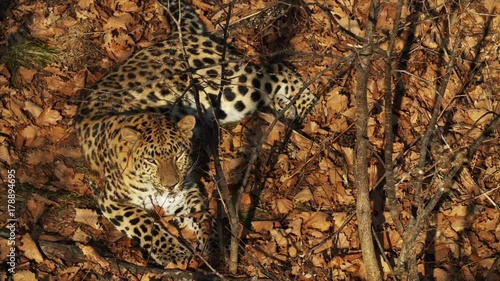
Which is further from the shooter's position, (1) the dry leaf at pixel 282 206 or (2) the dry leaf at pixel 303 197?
(2) the dry leaf at pixel 303 197

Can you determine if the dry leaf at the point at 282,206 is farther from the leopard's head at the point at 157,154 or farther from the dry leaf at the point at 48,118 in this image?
the dry leaf at the point at 48,118

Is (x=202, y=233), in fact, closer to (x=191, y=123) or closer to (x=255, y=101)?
(x=191, y=123)

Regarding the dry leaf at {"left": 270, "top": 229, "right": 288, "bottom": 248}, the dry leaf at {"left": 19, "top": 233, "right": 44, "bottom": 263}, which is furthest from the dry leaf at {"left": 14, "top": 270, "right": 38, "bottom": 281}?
the dry leaf at {"left": 270, "top": 229, "right": 288, "bottom": 248}

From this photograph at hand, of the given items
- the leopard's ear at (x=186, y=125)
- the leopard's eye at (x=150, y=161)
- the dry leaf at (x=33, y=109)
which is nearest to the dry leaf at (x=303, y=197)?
the leopard's ear at (x=186, y=125)

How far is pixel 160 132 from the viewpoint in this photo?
7.07 metres

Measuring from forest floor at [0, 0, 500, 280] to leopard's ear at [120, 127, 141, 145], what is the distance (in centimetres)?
77

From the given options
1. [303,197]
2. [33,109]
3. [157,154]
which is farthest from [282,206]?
[33,109]

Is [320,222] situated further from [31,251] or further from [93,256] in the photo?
[31,251]

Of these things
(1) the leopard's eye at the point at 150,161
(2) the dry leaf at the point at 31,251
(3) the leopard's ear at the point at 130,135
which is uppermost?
(3) the leopard's ear at the point at 130,135

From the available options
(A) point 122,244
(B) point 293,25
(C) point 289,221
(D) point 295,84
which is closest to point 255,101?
(D) point 295,84

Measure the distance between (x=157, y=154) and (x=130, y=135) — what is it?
0.33 m

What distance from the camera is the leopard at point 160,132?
6973mm

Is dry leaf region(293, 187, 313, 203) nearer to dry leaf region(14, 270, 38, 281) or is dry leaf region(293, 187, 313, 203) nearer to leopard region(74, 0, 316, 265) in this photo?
leopard region(74, 0, 316, 265)

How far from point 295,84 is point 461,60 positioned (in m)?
1.89
